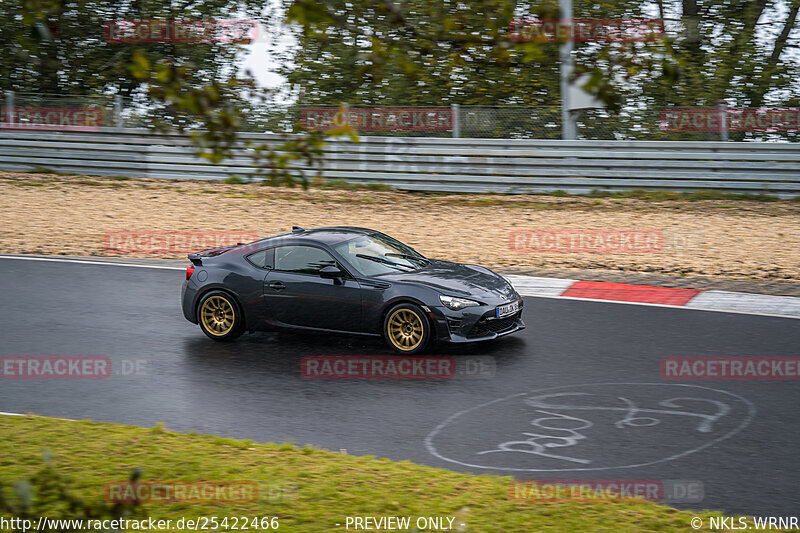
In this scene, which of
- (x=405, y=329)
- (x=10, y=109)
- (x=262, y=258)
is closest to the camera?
(x=405, y=329)

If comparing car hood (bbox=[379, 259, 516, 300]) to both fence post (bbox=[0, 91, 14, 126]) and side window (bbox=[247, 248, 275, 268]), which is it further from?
fence post (bbox=[0, 91, 14, 126])

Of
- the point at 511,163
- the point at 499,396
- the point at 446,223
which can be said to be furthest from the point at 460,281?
the point at 511,163

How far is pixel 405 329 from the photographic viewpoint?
373 inches

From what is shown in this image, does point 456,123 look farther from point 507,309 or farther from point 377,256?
point 507,309

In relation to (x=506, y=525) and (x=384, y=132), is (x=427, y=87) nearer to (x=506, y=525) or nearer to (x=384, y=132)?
(x=384, y=132)

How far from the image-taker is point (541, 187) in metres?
18.7

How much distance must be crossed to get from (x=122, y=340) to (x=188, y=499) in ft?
17.1

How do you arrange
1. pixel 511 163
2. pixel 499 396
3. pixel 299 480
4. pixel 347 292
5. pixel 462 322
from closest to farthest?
pixel 299 480, pixel 499 396, pixel 462 322, pixel 347 292, pixel 511 163

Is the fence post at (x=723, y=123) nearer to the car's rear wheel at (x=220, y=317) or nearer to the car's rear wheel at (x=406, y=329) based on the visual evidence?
the car's rear wheel at (x=406, y=329)

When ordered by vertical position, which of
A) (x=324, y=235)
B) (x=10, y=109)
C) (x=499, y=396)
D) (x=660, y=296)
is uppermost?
(x=10, y=109)

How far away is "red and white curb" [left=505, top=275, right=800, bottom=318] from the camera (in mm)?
11305

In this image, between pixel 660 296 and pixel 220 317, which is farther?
pixel 660 296

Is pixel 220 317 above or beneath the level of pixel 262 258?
beneath

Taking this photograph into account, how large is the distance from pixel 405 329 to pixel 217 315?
7.64ft
